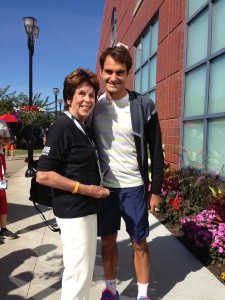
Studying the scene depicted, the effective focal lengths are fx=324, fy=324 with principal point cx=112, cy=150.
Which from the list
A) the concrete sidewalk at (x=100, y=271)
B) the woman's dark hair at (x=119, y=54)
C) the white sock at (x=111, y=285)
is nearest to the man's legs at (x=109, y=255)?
the white sock at (x=111, y=285)

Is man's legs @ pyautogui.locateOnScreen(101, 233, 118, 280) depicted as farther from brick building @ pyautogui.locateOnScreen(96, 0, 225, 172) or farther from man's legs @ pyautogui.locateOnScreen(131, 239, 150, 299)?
brick building @ pyautogui.locateOnScreen(96, 0, 225, 172)

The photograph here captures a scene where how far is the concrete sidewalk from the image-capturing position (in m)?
3.00

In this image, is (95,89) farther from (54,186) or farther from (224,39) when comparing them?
(224,39)

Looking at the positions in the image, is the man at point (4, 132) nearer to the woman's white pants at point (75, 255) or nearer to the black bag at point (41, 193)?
the black bag at point (41, 193)

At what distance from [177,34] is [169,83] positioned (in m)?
1.06

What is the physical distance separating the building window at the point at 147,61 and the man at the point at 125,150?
6602 mm

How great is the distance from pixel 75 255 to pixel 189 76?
517 centimetres

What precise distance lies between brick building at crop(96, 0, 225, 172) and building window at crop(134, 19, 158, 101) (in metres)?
0.03

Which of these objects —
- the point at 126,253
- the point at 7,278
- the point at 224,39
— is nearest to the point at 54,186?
the point at 7,278

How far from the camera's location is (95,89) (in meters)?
→ 2.21

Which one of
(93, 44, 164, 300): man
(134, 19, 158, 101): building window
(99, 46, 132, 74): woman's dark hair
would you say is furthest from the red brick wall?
(99, 46, 132, 74): woman's dark hair

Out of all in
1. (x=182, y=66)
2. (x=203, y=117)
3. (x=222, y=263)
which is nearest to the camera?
(x=222, y=263)

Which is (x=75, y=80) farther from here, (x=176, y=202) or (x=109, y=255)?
(x=176, y=202)

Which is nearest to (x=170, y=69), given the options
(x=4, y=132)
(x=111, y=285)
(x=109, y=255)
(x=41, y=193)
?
(x=4, y=132)
